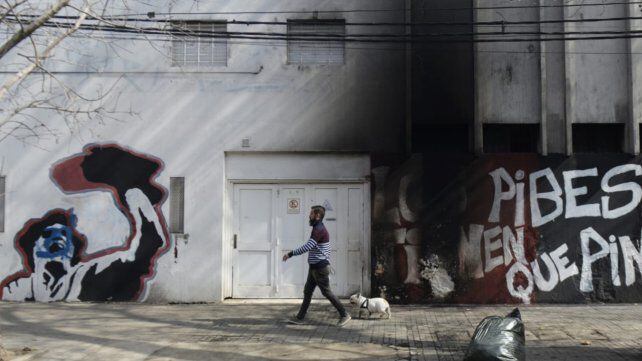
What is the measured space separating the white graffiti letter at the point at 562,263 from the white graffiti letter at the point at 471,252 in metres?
1.32

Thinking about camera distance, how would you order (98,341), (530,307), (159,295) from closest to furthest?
1. (98,341)
2. (530,307)
3. (159,295)

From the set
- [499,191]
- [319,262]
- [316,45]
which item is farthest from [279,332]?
[316,45]

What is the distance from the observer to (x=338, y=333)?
8.90 meters

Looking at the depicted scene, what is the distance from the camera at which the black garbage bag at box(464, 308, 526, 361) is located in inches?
248

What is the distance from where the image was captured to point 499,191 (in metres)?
11.1

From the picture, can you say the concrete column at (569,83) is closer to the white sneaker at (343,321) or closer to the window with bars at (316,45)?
the window with bars at (316,45)

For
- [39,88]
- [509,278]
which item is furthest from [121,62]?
[509,278]

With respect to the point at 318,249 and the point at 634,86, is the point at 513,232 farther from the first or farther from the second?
the point at 318,249

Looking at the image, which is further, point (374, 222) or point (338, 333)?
point (374, 222)

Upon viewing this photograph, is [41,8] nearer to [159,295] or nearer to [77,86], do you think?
[77,86]

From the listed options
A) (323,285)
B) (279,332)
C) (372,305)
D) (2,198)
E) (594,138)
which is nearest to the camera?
(279,332)

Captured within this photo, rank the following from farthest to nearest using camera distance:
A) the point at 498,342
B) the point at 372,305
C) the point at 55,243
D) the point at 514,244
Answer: the point at 55,243 → the point at 514,244 → the point at 372,305 → the point at 498,342

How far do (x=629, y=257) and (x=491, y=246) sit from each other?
96.0 inches

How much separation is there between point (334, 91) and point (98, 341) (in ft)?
19.4
